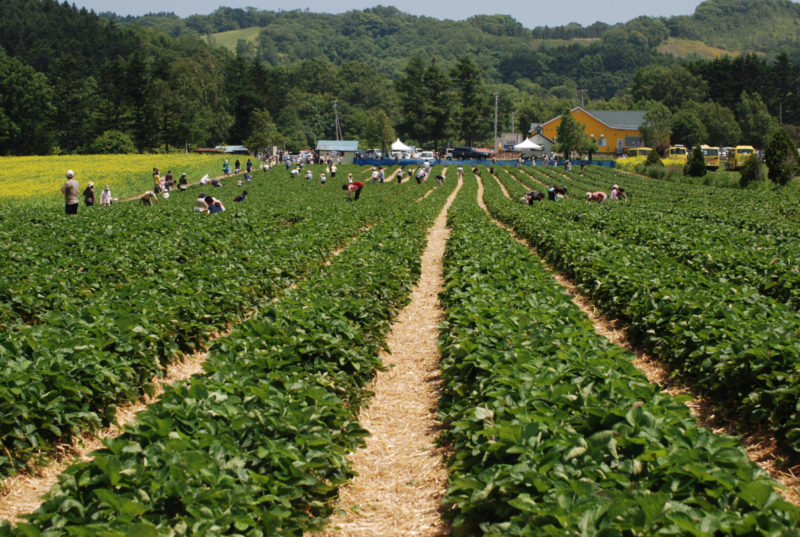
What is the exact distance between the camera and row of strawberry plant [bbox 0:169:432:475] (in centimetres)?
615

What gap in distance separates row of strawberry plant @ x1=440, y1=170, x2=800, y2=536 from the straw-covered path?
456 millimetres

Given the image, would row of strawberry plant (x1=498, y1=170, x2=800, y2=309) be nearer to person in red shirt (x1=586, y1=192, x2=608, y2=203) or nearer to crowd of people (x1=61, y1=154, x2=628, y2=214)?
person in red shirt (x1=586, y1=192, x2=608, y2=203)

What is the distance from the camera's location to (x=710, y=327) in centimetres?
797

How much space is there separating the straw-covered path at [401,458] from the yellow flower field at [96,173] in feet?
102

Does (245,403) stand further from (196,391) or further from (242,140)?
(242,140)

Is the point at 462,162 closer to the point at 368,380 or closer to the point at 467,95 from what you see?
the point at 467,95

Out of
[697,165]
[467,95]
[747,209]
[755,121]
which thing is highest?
[467,95]

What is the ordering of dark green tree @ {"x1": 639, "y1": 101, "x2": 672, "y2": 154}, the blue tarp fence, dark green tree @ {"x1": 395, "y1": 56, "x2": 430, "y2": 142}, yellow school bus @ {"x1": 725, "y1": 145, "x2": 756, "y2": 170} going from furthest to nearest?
dark green tree @ {"x1": 395, "y1": 56, "x2": 430, "y2": 142}, dark green tree @ {"x1": 639, "y1": 101, "x2": 672, "y2": 154}, the blue tarp fence, yellow school bus @ {"x1": 725, "y1": 145, "x2": 756, "y2": 170}

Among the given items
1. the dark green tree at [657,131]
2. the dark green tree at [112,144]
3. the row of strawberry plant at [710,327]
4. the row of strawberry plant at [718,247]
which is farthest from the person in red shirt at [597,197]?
the dark green tree at [112,144]

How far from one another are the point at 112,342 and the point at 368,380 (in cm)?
316

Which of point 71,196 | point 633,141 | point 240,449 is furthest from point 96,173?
point 633,141

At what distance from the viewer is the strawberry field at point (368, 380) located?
3.97 metres

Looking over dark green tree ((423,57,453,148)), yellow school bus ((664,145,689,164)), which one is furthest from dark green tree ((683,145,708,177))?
dark green tree ((423,57,453,148))

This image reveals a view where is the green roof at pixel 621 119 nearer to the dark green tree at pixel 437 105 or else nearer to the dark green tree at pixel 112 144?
the dark green tree at pixel 437 105
